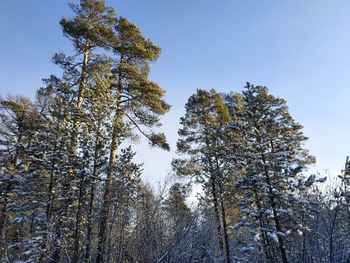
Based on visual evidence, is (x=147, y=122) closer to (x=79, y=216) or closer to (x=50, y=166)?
(x=50, y=166)

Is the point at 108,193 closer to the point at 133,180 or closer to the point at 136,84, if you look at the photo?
the point at 133,180

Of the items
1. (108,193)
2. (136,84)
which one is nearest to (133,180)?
(108,193)

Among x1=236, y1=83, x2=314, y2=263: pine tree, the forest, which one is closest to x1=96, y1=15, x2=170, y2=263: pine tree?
the forest

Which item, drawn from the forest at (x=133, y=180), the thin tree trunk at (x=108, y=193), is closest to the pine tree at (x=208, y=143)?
the forest at (x=133, y=180)

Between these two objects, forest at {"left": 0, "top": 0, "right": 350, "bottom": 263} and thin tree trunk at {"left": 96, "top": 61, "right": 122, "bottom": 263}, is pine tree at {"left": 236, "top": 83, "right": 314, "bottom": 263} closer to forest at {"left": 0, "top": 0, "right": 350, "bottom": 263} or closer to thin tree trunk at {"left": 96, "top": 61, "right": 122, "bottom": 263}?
forest at {"left": 0, "top": 0, "right": 350, "bottom": 263}

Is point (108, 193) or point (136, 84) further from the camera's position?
point (136, 84)

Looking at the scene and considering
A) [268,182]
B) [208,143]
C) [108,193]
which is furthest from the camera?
[208,143]

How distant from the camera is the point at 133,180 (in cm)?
983

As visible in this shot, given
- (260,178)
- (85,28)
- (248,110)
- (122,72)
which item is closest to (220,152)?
(248,110)

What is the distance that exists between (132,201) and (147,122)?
5.19 meters

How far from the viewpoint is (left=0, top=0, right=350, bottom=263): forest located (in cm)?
866

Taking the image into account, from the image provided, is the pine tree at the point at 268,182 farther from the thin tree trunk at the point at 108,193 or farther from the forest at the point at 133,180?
the thin tree trunk at the point at 108,193

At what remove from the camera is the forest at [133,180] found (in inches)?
341

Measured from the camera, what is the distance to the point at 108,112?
9773 millimetres
